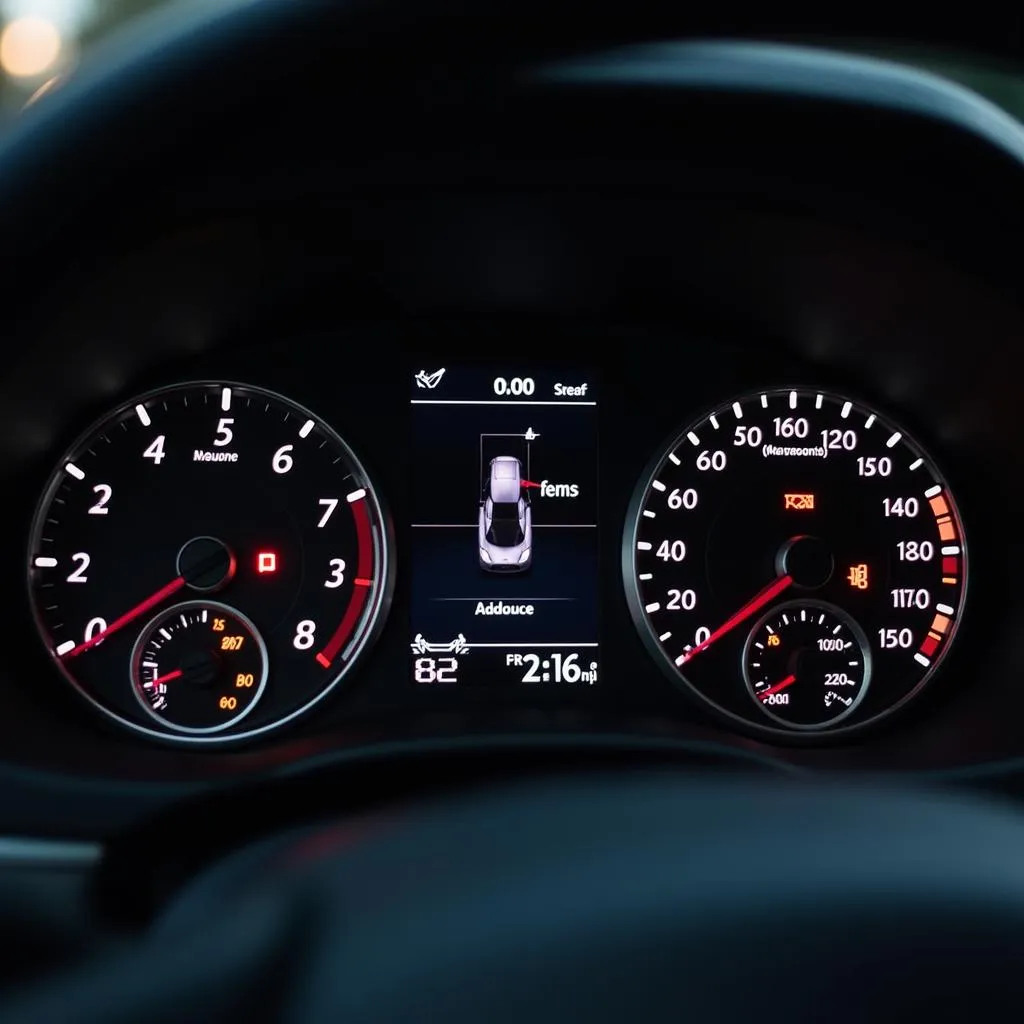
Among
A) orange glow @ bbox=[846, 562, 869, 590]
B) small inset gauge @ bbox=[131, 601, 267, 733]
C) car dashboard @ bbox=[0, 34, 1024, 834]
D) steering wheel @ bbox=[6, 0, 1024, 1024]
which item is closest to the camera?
steering wheel @ bbox=[6, 0, 1024, 1024]

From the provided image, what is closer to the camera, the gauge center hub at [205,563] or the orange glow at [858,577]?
the gauge center hub at [205,563]

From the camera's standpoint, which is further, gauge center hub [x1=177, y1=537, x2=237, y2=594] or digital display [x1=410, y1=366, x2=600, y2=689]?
digital display [x1=410, y1=366, x2=600, y2=689]

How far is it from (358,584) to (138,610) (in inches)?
15.5

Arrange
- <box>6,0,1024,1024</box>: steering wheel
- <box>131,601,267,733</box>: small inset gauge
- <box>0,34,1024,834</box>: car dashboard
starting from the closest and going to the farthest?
<box>6,0,1024,1024</box>: steering wheel, <box>0,34,1024,834</box>: car dashboard, <box>131,601,267,733</box>: small inset gauge

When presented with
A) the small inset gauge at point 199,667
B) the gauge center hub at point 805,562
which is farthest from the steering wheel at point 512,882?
the gauge center hub at point 805,562

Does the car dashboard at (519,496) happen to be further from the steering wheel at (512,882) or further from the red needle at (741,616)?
the steering wheel at (512,882)

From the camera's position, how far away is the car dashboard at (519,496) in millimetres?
2385

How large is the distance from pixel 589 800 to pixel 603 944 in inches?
7.4

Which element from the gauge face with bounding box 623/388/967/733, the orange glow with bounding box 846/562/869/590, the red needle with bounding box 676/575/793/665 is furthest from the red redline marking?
the orange glow with bounding box 846/562/869/590

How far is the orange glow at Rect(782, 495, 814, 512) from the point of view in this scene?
2.74 meters

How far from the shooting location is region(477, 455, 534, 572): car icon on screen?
275 centimetres

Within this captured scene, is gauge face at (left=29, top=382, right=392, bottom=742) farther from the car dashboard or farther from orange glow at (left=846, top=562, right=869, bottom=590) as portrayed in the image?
orange glow at (left=846, top=562, right=869, bottom=590)

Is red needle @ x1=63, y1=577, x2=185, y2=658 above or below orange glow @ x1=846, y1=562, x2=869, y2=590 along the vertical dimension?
below

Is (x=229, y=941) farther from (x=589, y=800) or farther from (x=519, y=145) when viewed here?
(x=519, y=145)
